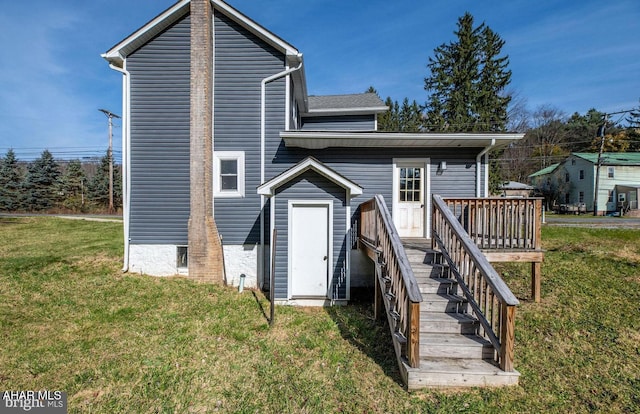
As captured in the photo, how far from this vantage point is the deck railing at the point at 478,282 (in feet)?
12.0

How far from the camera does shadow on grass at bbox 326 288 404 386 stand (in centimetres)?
426

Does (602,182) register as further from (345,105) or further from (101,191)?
(101,191)

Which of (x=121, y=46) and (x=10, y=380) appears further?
(x=121, y=46)

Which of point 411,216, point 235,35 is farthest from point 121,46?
point 411,216

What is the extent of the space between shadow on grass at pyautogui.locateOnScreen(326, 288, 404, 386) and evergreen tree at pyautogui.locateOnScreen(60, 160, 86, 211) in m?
32.4

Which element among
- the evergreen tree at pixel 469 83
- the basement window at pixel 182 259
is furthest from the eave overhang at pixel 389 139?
the evergreen tree at pixel 469 83

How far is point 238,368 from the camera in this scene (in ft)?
13.4

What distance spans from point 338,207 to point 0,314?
272 inches

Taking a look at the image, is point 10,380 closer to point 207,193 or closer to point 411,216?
point 207,193

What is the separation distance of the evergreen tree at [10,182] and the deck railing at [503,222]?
126 feet

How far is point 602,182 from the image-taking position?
26891mm

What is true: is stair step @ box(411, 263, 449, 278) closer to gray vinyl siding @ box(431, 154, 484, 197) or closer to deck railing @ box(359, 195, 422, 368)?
deck railing @ box(359, 195, 422, 368)

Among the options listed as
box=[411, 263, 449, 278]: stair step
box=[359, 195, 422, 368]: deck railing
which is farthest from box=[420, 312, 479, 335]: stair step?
box=[411, 263, 449, 278]: stair step

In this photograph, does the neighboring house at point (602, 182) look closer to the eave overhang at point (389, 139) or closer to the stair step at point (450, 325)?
the eave overhang at point (389, 139)
